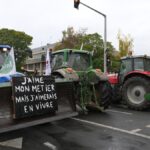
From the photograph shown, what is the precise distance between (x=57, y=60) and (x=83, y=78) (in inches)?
67.7

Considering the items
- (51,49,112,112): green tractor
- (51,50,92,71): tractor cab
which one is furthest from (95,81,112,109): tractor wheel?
(51,50,92,71): tractor cab

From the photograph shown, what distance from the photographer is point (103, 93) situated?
32.1 ft

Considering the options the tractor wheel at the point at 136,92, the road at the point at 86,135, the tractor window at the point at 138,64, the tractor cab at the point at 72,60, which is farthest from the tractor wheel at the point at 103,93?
the tractor window at the point at 138,64

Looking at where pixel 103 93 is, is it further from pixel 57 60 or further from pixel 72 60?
pixel 57 60

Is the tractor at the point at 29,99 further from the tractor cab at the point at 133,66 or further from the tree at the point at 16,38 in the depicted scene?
the tree at the point at 16,38

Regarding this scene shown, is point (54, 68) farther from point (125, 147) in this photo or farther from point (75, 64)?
point (125, 147)

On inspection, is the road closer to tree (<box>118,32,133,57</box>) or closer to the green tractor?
the green tractor

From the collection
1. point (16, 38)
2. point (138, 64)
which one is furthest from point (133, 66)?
point (16, 38)

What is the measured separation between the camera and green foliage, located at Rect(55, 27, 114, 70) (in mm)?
40969

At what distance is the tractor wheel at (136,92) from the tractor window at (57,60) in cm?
253

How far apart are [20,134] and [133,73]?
212 inches

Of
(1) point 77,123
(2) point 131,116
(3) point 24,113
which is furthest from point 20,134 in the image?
(2) point 131,116

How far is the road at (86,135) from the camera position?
615 centimetres

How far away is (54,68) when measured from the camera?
1088 centimetres
